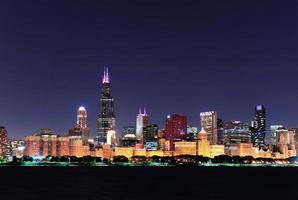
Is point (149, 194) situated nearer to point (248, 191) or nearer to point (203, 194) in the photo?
point (203, 194)

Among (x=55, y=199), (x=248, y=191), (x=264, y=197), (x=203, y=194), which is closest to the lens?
(x=55, y=199)

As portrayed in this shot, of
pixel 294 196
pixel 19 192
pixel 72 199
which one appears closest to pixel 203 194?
pixel 294 196

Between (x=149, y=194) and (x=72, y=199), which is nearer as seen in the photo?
(x=72, y=199)

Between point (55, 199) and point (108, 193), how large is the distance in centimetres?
1412

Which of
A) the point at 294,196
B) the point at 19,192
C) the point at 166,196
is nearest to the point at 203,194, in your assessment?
the point at 166,196

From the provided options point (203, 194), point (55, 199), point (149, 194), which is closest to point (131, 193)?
point (149, 194)

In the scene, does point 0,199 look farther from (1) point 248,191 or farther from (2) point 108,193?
(1) point 248,191

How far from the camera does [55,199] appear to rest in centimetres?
8012

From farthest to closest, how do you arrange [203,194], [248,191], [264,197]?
[248,191], [203,194], [264,197]

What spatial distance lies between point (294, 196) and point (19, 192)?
45.3m

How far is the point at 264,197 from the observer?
8750 centimetres

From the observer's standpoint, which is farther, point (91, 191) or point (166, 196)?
point (91, 191)

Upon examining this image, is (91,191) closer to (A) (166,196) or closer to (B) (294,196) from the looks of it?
(A) (166,196)

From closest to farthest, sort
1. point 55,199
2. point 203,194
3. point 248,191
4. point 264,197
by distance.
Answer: point 55,199
point 264,197
point 203,194
point 248,191
